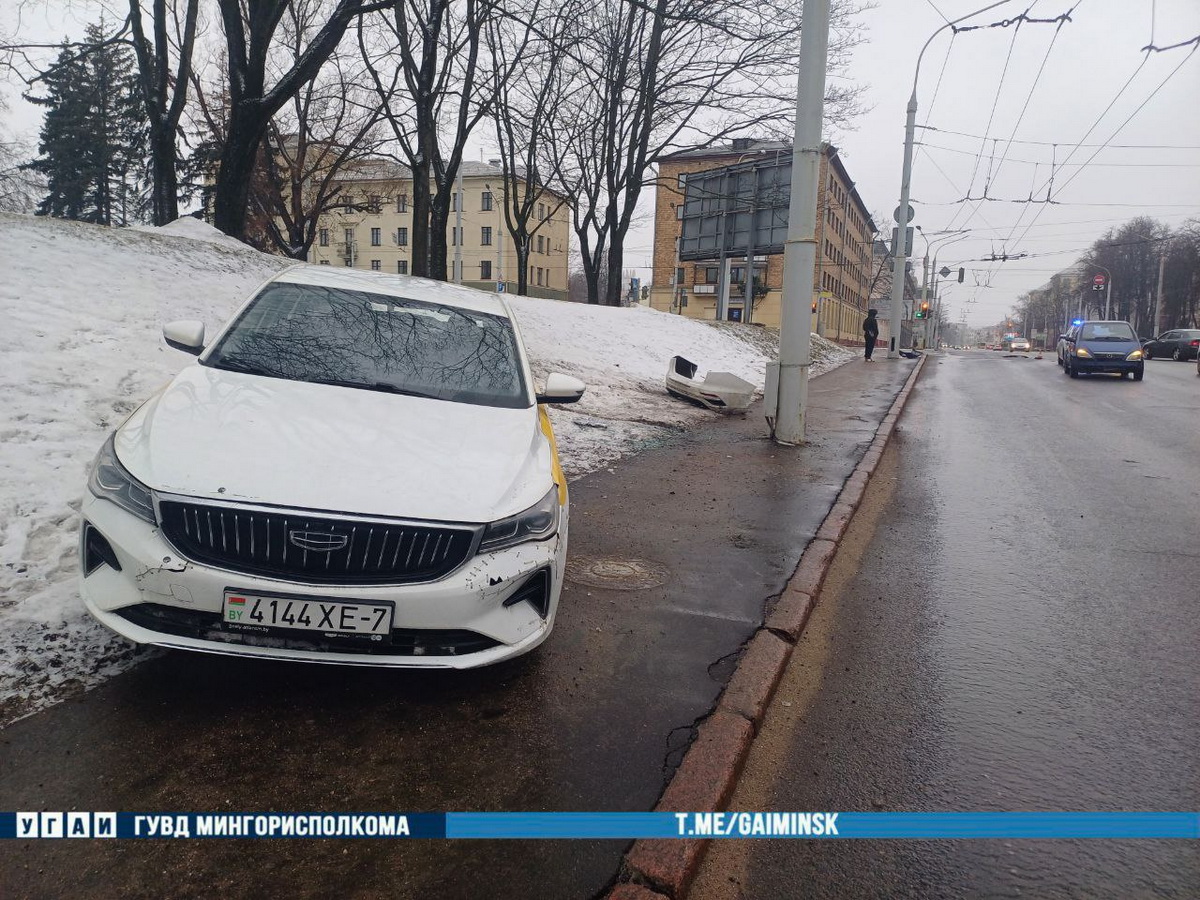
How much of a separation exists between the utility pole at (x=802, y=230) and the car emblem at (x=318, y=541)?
664cm

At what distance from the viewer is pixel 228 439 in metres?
2.95

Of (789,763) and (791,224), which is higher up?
(791,224)

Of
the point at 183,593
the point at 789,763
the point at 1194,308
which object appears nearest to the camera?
the point at 183,593

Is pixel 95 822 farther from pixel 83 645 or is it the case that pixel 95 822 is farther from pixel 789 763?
pixel 789 763

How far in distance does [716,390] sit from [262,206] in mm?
24820

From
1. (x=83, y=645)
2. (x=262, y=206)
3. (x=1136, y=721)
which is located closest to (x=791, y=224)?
(x=1136, y=721)

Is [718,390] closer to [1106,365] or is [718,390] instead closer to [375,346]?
[375,346]

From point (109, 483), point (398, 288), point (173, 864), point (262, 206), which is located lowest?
point (173, 864)

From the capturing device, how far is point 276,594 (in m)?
2.56

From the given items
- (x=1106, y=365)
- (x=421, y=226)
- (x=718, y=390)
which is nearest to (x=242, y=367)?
(x=718, y=390)

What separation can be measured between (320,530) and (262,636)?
42 cm

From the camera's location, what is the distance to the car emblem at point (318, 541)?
2.61 m

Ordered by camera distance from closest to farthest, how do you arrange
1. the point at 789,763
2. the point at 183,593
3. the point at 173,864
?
the point at 173,864
the point at 183,593
the point at 789,763

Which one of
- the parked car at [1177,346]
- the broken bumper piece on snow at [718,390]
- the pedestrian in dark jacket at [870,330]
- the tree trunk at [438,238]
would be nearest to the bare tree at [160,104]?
the tree trunk at [438,238]
